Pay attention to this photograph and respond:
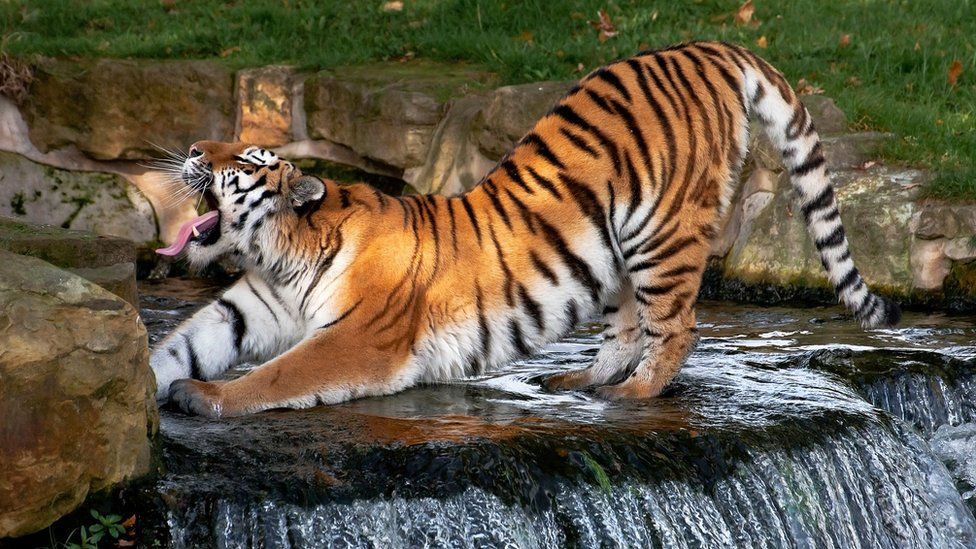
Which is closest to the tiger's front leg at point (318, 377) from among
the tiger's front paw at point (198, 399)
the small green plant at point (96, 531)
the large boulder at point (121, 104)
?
the tiger's front paw at point (198, 399)

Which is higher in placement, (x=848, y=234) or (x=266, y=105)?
(x=266, y=105)

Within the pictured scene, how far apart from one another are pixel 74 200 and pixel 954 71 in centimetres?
589

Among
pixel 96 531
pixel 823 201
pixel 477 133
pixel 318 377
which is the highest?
pixel 477 133

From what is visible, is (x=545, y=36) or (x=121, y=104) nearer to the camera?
(x=121, y=104)

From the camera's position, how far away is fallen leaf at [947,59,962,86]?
8.39 metres

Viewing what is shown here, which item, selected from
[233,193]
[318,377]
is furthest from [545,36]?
[318,377]

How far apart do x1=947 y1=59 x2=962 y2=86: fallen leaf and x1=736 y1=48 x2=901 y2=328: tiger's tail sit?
3625mm

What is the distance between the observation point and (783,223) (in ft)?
24.0

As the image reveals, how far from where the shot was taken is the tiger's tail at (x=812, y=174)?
204 inches

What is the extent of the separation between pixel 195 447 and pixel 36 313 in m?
0.82

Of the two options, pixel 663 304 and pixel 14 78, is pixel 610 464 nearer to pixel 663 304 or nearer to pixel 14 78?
pixel 663 304

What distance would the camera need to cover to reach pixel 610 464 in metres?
3.98

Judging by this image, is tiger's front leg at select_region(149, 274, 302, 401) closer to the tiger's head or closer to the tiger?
the tiger

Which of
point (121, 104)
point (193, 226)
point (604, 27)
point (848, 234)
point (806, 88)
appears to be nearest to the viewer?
point (193, 226)
